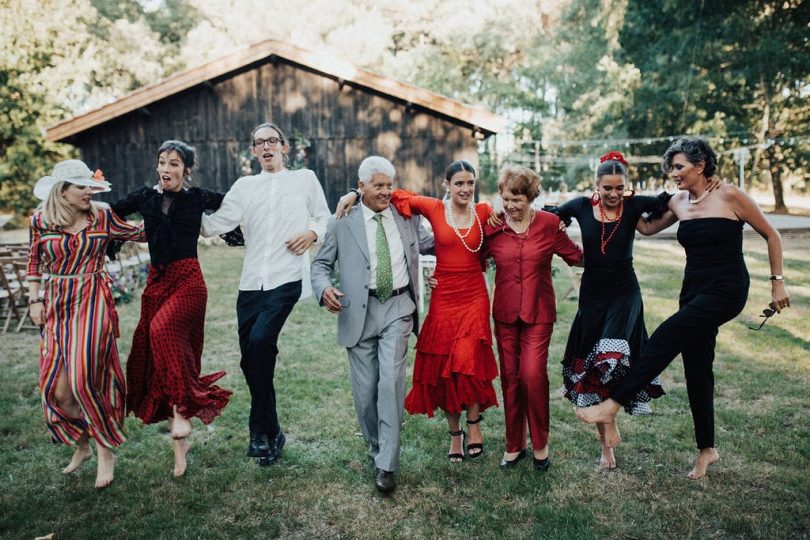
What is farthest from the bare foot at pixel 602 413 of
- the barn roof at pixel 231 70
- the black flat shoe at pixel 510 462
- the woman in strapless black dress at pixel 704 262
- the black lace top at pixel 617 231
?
the barn roof at pixel 231 70

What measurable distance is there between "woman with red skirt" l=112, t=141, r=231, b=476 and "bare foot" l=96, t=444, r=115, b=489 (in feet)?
0.98

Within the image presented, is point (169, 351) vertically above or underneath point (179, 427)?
above

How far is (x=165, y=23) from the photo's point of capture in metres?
34.7

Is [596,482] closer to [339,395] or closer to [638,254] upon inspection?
[339,395]

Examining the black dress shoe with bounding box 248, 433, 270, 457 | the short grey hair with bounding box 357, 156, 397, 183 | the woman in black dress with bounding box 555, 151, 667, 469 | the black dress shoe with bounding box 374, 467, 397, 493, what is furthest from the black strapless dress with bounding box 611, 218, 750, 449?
the black dress shoe with bounding box 248, 433, 270, 457

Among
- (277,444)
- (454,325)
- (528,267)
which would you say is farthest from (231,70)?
(528,267)

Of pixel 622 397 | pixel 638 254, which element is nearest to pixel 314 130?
pixel 638 254

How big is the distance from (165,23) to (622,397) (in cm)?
3749

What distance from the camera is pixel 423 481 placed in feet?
12.5

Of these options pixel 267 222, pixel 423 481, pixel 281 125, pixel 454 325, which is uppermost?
pixel 281 125

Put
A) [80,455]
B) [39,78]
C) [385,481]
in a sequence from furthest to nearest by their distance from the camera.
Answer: [39,78] < [80,455] < [385,481]

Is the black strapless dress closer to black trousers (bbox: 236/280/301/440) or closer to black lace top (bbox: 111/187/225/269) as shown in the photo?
black trousers (bbox: 236/280/301/440)

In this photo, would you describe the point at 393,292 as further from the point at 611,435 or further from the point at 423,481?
the point at 611,435

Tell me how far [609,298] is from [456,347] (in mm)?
1014
